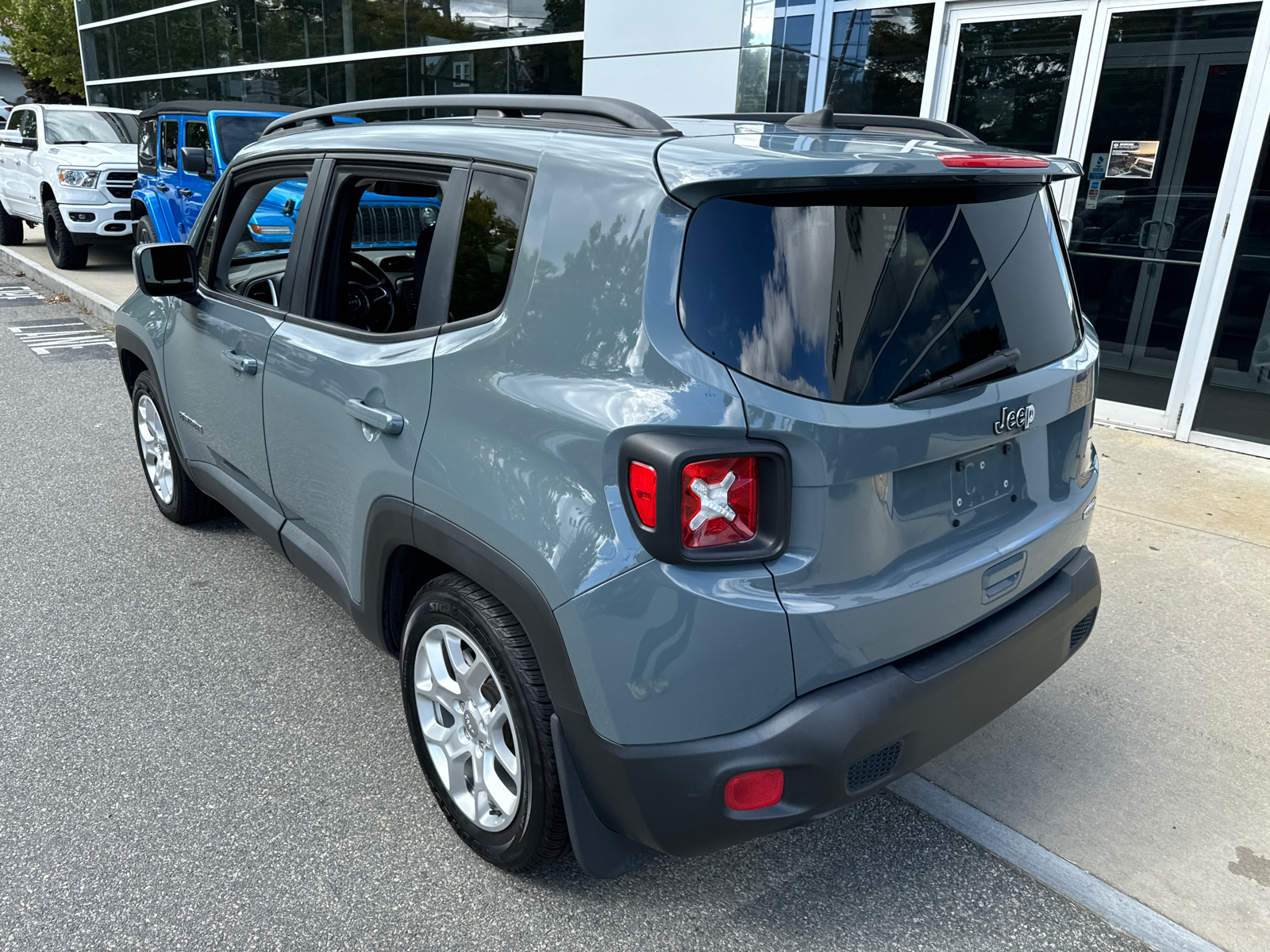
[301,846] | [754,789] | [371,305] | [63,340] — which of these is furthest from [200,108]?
[754,789]

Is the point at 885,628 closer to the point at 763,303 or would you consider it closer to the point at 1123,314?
the point at 763,303

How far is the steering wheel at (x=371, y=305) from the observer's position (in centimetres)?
296

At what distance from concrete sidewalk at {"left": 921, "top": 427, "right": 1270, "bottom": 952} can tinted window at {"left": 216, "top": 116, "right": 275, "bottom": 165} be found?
889 centimetres

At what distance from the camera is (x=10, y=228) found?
1509 centimetres

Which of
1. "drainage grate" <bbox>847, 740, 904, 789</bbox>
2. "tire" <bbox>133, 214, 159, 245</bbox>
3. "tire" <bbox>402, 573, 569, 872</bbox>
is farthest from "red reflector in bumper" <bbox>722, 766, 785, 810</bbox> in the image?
"tire" <bbox>133, 214, 159, 245</bbox>

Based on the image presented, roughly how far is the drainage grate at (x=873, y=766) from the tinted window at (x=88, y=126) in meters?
14.4

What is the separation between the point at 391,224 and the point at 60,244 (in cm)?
1065

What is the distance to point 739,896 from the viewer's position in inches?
92.7

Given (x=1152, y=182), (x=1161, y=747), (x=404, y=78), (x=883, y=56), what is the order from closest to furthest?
1. (x=1161, y=747)
2. (x=1152, y=182)
3. (x=883, y=56)
4. (x=404, y=78)

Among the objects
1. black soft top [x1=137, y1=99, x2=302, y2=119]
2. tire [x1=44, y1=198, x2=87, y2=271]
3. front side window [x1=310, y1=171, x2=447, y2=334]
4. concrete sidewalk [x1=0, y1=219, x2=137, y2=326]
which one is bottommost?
concrete sidewalk [x1=0, y1=219, x2=137, y2=326]

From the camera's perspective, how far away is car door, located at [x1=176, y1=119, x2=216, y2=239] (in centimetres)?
984

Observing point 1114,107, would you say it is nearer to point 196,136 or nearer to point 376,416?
Result: point 376,416

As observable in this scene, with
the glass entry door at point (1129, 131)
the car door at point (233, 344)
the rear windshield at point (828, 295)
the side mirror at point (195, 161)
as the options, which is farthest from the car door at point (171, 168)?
the rear windshield at point (828, 295)

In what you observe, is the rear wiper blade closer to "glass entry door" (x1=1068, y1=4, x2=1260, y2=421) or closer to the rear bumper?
the rear bumper
